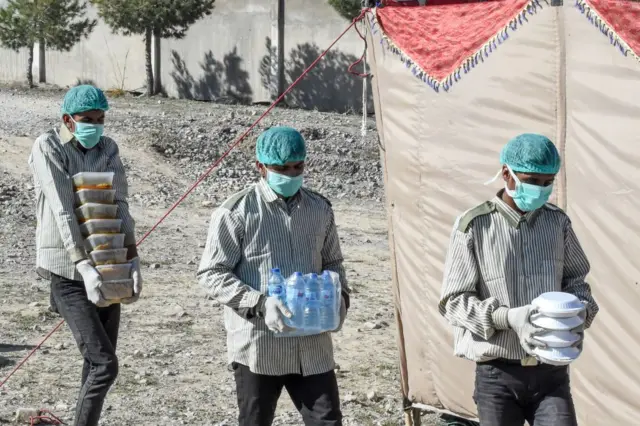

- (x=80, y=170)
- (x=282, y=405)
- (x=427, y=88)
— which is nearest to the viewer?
(x=80, y=170)

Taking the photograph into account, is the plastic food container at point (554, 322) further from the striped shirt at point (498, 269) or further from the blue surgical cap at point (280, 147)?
the blue surgical cap at point (280, 147)

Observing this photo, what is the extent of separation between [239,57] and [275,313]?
21676 millimetres

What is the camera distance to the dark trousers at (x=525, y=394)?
408 cm

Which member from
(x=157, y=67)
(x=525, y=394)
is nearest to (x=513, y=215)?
(x=525, y=394)

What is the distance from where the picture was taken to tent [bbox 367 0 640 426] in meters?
5.27

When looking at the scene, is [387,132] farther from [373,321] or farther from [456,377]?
[373,321]

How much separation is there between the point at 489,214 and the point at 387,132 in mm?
1996

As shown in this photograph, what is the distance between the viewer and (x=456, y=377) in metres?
5.91

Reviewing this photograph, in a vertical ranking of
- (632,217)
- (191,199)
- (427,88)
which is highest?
(427,88)

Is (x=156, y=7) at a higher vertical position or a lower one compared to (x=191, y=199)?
higher

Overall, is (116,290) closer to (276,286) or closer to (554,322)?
(276,286)

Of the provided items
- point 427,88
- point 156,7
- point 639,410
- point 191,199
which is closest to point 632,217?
point 639,410

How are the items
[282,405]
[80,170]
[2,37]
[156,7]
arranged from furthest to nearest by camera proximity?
[2,37] → [156,7] → [282,405] → [80,170]

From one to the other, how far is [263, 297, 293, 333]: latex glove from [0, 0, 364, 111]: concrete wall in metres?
19.3
